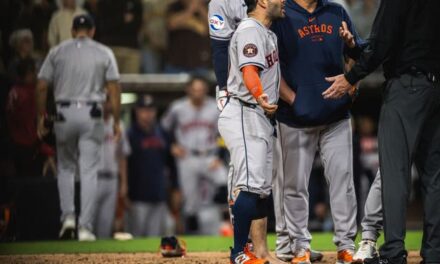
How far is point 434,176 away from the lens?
504cm

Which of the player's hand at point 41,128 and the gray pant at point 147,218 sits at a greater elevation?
the player's hand at point 41,128

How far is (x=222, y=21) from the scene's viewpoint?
19.5 ft

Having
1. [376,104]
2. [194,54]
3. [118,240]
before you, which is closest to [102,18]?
[118,240]

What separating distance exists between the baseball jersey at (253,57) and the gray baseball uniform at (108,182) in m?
4.28

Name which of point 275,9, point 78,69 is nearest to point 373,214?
point 275,9

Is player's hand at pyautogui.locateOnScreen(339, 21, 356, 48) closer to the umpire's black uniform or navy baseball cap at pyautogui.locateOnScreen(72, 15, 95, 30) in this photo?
the umpire's black uniform

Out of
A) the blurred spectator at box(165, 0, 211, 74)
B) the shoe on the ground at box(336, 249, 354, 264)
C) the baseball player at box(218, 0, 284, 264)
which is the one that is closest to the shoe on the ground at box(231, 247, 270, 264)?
the baseball player at box(218, 0, 284, 264)

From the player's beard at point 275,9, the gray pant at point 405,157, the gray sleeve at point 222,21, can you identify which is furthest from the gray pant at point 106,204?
the gray pant at point 405,157

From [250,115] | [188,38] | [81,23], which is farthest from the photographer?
[188,38]

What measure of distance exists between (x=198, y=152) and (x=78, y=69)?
123 inches

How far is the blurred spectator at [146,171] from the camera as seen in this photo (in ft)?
35.4

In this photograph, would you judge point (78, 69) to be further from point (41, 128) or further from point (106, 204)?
point (106, 204)

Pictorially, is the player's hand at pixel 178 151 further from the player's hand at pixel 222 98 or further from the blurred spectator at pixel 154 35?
the player's hand at pixel 222 98

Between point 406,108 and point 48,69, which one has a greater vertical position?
point 48,69
